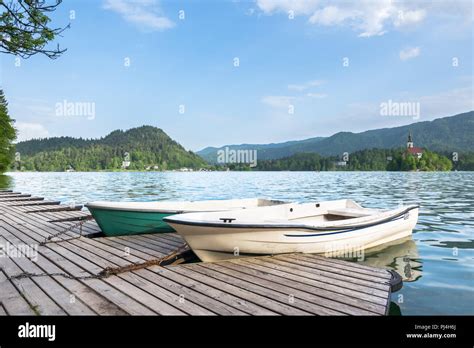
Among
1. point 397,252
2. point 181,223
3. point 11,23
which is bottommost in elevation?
point 397,252

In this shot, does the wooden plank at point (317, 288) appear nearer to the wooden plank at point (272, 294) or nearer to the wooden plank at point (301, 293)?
the wooden plank at point (301, 293)

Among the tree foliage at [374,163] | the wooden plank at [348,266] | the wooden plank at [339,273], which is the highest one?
the tree foliage at [374,163]

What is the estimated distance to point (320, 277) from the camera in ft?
19.1

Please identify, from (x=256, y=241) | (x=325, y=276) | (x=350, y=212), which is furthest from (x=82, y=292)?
(x=350, y=212)

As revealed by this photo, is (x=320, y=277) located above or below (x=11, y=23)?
below

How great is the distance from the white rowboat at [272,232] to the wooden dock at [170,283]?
29 centimetres

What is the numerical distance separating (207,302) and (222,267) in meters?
1.74

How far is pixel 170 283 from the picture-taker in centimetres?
545

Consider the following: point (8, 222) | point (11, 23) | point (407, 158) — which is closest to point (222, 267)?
point (11, 23)

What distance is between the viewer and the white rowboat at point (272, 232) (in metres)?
6.70

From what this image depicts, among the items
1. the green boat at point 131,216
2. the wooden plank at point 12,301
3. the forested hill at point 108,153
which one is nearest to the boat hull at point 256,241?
the green boat at point 131,216

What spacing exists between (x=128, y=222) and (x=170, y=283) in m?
4.05
